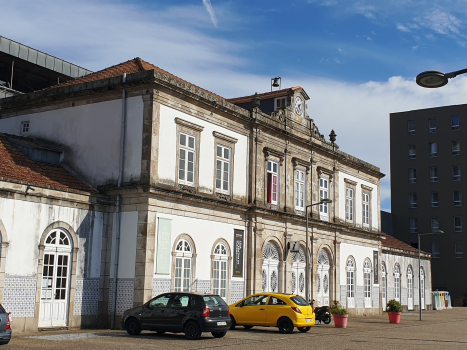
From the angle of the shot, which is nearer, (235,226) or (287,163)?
(235,226)

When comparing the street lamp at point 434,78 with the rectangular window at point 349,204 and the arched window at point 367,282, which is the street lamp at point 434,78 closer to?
the rectangular window at point 349,204

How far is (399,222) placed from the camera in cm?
7131

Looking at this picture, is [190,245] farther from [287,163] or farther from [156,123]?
[287,163]

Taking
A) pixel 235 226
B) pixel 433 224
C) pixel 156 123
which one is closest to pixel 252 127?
pixel 235 226

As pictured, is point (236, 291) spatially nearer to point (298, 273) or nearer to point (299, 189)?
point (298, 273)

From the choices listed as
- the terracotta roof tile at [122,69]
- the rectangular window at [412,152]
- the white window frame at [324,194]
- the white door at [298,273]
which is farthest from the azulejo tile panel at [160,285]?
the rectangular window at [412,152]

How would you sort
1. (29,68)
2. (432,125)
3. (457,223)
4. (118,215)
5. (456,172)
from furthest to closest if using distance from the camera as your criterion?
(432,125)
(456,172)
(457,223)
(29,68)
(118,215)

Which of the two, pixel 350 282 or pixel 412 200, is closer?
pixel 350 282

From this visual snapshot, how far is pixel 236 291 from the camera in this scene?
27656mm

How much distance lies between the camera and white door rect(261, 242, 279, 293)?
29953 millimetres

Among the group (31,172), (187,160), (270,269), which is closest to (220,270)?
(270,269)

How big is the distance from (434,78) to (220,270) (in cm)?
1764

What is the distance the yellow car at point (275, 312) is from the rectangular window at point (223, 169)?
594 centimetres

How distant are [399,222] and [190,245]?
167 feet
